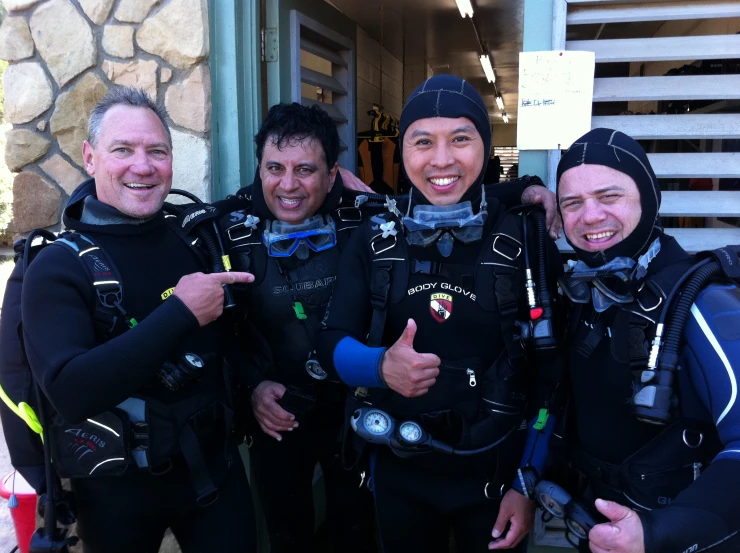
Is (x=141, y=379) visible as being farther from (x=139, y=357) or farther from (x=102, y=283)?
(x=102, y=283)

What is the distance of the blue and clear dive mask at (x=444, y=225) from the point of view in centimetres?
179

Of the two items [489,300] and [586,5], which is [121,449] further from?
[586,5]

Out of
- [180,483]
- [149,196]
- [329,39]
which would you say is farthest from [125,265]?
[329,39]

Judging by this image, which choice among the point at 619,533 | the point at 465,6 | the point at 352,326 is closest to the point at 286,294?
the point at 352,326

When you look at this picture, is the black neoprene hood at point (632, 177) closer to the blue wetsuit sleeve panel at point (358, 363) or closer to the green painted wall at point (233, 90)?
the blue wetsuit sleeve panel at point (358, 363)

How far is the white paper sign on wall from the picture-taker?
2.29 m

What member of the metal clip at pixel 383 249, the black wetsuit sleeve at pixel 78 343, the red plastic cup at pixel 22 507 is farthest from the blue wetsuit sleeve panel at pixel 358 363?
the red plastic cup at pixel 22 507

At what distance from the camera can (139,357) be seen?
1569 mm

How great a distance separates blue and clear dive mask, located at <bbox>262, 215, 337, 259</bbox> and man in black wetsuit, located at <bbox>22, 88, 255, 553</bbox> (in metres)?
0.32

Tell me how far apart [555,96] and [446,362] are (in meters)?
1.20

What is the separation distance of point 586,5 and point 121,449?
90.5 inches

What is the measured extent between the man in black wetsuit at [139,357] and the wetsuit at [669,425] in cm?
106

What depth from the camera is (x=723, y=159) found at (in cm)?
228

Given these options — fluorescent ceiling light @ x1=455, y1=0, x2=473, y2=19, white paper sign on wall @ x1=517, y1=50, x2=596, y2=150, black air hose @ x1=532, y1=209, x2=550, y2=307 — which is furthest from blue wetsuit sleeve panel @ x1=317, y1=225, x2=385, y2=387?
fluorescent ceiling light @ x1=455, y1=0, x2=473, y2=19
